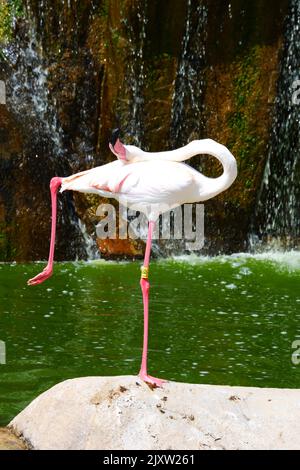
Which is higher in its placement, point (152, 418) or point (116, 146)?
point (116, 146)

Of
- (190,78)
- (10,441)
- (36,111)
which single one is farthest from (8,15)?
(10,441)

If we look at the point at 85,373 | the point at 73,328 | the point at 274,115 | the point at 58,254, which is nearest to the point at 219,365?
the point at 85,373

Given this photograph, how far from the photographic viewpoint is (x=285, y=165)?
13.1m

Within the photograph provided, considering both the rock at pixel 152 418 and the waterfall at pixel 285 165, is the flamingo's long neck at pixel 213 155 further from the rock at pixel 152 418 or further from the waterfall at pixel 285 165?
the waterfall at pixel 285 165

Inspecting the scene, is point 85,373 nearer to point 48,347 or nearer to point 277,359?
point 48,347

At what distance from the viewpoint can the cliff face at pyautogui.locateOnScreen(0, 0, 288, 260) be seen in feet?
39.6

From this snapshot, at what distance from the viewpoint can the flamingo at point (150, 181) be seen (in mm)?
4898

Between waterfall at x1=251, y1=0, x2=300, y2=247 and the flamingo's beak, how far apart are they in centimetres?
803

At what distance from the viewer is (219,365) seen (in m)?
6.55

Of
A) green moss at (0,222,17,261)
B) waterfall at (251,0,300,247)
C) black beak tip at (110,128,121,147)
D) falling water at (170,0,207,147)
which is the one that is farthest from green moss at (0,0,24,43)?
black beak tip at (110,128,121,147)

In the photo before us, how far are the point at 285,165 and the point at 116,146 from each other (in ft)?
28.1

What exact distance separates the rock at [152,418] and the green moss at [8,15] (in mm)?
8559

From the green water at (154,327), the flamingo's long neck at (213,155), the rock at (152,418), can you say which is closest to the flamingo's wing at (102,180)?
the flamingo's long neck at (213,155)

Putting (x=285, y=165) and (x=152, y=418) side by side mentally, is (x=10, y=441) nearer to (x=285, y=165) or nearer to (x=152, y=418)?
(x=152, y=418)
